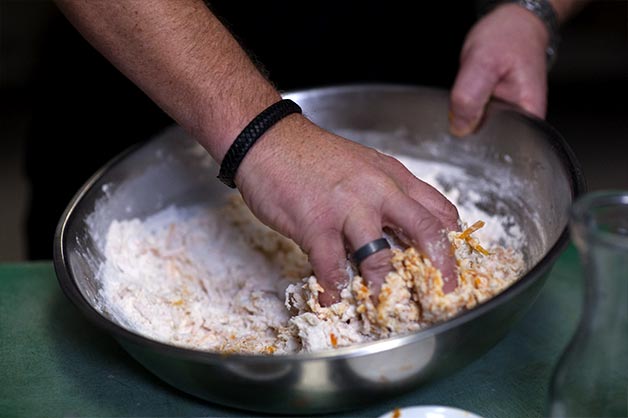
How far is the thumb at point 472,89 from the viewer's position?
120 centimetres

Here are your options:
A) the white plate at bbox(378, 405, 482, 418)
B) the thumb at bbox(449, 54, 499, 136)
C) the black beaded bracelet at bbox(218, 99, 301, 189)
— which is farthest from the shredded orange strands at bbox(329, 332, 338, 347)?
the thumb at bbox(449, 54, 499, 136)

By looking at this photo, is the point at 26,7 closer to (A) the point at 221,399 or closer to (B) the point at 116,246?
(B) the point at 116,246

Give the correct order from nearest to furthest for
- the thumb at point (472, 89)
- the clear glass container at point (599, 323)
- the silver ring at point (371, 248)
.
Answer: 1. the clear glass container at point (599, 323)
2. the silver ring at point (371, 248)
3. the thumb at point (472, 89)

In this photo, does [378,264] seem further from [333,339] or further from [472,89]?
[472,89]

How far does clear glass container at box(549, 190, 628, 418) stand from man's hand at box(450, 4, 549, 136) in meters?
0.57

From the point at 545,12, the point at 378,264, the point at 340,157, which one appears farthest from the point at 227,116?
the point at 545,12

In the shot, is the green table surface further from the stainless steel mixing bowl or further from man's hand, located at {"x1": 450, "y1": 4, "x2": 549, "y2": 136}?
man's hand, located at {"x1": 450, "y1": 4, "x2": 549, "y2": 136}

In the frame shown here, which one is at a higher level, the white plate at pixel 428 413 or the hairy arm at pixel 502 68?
the hairy arm at pixel 502 68

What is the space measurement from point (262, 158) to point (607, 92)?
2.46m

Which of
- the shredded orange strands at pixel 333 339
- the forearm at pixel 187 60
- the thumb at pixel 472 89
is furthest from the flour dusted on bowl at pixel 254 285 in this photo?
the forearm at pixel 187 60

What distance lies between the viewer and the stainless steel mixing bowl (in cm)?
75

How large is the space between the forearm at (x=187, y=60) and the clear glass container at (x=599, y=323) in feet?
1.40

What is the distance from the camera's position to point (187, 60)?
0.93m

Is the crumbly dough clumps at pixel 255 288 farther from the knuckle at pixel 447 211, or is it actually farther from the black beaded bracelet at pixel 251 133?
the black beaded bracelet at pixel 251 133
